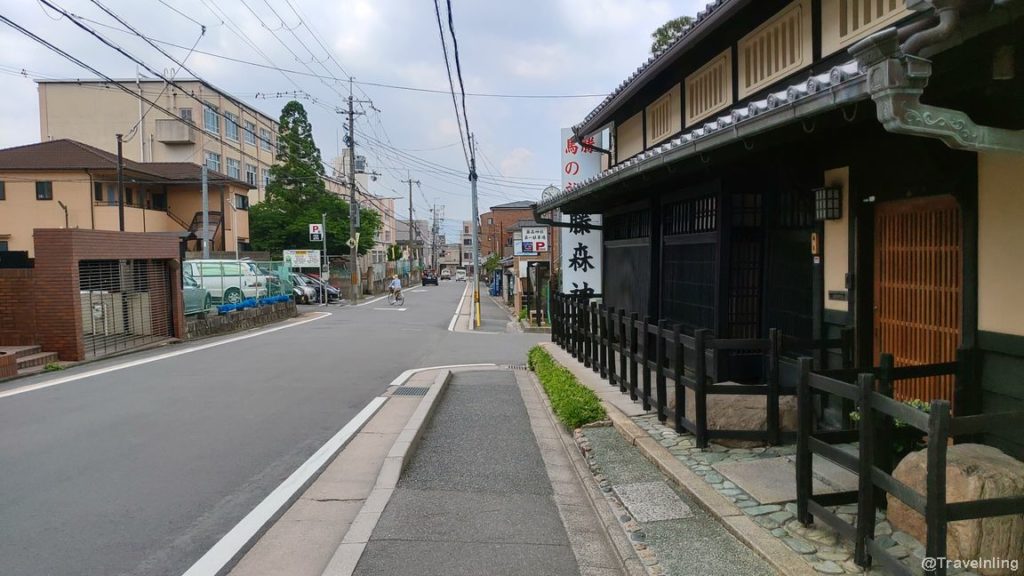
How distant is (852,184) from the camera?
20.6 ft

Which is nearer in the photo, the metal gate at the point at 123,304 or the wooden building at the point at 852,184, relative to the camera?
the wooden building at the point at 852,184

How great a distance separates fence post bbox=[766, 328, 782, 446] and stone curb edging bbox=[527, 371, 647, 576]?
5.39 feet

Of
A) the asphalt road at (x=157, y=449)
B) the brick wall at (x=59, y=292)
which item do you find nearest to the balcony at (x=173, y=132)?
the brick wall at (x=59, y=292)

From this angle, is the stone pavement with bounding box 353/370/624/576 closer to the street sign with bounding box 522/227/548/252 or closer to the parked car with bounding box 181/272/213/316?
the parked car with bounding box 181/272/213/316

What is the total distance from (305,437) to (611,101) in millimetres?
8122

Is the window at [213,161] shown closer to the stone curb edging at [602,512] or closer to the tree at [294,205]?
the tree at [294,205]

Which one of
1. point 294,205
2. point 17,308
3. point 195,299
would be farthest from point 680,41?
point 294,205

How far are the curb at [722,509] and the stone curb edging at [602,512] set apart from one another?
0.57m

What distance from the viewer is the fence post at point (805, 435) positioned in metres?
4.31

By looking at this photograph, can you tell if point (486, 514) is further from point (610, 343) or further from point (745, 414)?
point (610, 343)

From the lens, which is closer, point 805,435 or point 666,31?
point 805,435

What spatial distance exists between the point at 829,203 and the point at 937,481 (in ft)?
13.0

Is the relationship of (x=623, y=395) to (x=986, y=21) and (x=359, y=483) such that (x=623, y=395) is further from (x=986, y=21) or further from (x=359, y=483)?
(x=986, y=21)

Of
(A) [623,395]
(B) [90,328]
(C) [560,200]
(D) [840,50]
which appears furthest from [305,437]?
(B) [90,328]
